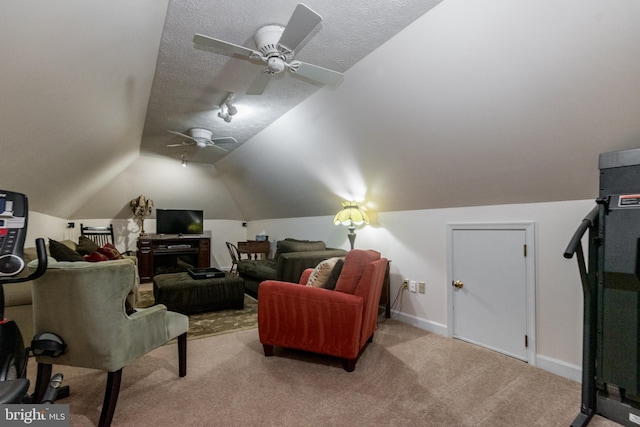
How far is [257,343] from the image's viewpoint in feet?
9.60

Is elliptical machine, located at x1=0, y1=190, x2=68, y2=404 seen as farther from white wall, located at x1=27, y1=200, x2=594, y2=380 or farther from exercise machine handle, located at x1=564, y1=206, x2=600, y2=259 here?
white wall, located at x1=27, y1=200, x2=594, y2=380

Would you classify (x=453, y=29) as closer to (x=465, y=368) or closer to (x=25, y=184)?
(x=465, y=368)

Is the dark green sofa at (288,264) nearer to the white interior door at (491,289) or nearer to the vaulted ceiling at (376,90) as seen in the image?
the vaulted ceiling at (376,90)

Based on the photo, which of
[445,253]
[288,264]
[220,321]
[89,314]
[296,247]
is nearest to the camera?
[89,314]

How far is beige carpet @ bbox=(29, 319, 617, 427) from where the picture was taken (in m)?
1.81

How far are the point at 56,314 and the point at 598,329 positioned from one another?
3068mm

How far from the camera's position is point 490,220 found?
286 centimetres

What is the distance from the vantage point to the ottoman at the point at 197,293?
142 inches

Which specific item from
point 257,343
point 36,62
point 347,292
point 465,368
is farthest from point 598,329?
point 36,62

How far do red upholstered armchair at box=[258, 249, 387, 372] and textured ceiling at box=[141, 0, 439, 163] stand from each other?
159 centimetres

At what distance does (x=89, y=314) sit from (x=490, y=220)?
3106mm

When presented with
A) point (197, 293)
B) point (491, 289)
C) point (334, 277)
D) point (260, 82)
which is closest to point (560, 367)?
point (491, 289)

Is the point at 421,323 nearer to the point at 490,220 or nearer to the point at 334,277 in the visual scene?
the point at 490,220

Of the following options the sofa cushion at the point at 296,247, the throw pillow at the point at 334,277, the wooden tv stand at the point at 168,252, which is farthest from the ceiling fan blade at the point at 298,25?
the wooden tv stand at the point at 168,252
